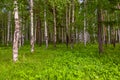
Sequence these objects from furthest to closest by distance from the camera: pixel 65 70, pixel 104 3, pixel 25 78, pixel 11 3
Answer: pixel 104 3
pixel 11 3
pixel 65 70
pixel 25 78

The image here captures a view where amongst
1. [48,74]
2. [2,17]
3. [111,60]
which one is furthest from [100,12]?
[2,17]

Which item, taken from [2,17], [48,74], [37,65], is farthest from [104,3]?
[2,17]

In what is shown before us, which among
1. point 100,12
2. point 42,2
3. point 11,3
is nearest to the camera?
point 11,3

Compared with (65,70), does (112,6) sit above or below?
above

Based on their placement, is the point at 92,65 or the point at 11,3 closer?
the point at 92,65

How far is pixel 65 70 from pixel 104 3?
27.8 feet

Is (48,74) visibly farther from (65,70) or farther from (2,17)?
(2,17)

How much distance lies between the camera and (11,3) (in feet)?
61.4

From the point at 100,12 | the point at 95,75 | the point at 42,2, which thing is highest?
the point at 42,2

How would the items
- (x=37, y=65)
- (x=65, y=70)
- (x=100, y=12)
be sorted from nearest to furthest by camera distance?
(x=65, y=70), (x=37, y=65), (x=100, y=12)

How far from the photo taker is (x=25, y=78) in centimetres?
1345

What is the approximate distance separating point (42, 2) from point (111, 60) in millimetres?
17749

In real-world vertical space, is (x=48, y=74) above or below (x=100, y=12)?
below

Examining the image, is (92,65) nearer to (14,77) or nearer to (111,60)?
(111,60)
